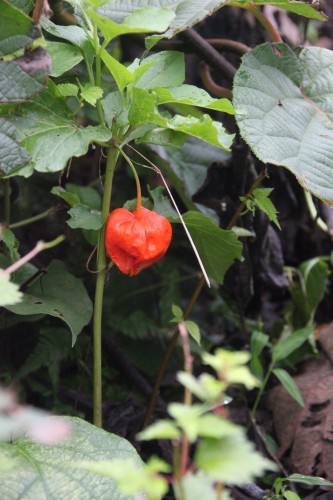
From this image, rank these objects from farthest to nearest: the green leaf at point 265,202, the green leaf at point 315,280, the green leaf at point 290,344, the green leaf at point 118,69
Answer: the green leaf at point 315,280, the green leaf at point 290,344, the green leaf at point 265,202, the green leaf at point 118,69

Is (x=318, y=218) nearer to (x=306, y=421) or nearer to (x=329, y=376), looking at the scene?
(x=329, y=376)

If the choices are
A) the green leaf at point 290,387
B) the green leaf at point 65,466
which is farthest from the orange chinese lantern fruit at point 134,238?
the green leaf at point 290,387

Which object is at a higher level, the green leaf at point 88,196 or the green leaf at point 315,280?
the green leaf at point 88,196

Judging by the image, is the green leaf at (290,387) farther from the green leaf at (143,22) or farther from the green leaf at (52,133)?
the green leaf at (143,22)

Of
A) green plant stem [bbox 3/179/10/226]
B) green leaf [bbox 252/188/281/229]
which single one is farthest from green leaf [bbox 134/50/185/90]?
green plant stem [bbox 3/179/10/226]

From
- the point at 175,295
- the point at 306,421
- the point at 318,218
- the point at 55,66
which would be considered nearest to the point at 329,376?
the point at 306,421

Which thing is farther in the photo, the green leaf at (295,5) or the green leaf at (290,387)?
the green leaf at (290,387)

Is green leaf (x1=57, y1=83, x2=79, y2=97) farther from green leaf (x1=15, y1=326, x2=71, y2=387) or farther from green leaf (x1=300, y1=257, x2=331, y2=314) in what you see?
green leaf (x1=300, y1=257, x2=331, y2=314)

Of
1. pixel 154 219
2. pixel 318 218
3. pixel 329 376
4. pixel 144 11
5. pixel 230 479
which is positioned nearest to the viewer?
pixel 230 479
